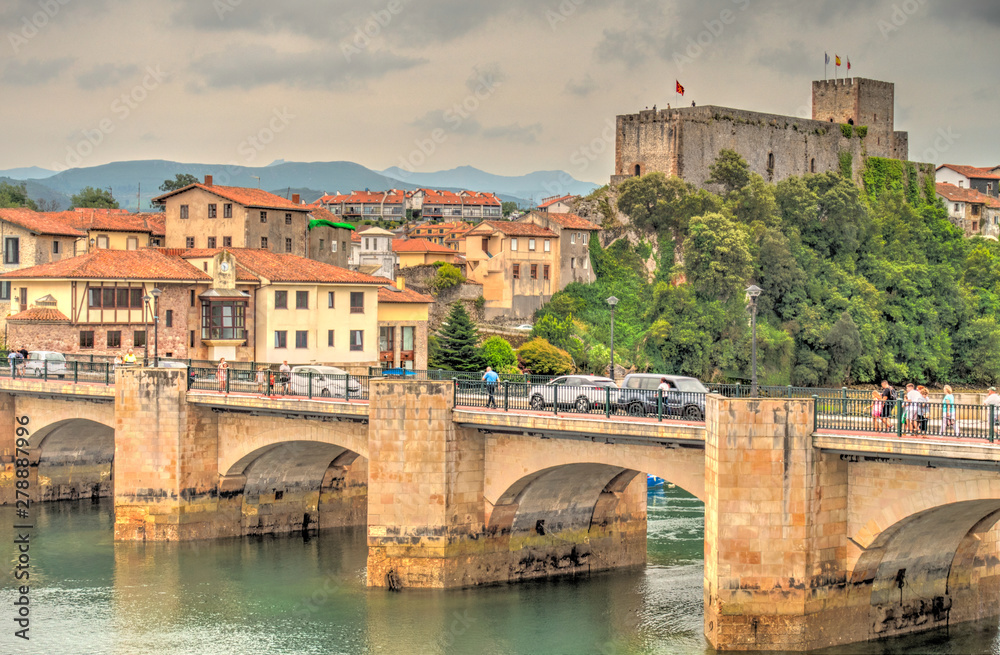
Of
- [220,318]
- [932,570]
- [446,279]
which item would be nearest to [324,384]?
[932,570]

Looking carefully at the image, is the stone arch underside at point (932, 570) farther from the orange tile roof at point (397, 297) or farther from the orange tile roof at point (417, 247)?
the orange tile roof at point (417, 247)

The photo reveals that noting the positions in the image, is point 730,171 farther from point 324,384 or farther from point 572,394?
point 572,394

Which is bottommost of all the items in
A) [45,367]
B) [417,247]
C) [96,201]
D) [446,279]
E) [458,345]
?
[45,367]

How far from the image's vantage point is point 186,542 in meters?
43.6

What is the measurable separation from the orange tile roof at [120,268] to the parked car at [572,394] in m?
29.5

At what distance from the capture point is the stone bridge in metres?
29.0

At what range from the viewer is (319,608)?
3631 cm

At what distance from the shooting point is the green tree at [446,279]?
3501 inches

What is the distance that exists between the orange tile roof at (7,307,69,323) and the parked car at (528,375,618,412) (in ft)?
97.8

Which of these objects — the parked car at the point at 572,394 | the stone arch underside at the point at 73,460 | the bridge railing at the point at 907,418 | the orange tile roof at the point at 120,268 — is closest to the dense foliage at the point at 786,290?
the orange tile roof at the point at 120,268

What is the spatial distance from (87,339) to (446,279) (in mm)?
33495

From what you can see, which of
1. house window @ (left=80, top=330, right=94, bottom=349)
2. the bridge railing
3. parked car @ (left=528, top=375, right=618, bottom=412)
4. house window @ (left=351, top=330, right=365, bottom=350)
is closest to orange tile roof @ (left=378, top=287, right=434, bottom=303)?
house window @ (left=351, top=330, right=365, bottom=350)

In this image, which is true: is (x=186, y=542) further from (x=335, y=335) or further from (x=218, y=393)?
(x=335, y=335)

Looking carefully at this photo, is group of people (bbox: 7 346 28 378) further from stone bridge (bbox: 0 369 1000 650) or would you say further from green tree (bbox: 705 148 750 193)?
green tree (bbox: 705 148 750 193)
